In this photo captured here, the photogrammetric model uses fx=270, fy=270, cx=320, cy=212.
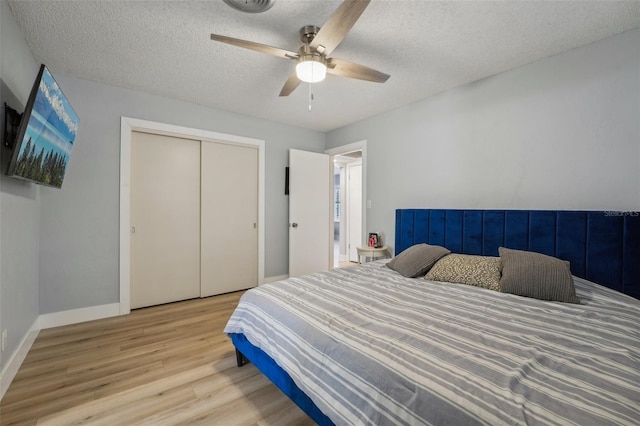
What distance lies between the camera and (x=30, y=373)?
1.90 metres

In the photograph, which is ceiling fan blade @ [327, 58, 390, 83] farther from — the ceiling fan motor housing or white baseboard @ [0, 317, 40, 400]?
white baseboard @ [0, 317, 40, 400]

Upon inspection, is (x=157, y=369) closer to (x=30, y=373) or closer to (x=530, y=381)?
(x=30, y=373)

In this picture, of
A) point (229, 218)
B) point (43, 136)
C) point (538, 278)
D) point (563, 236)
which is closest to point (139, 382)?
point (43, 136)

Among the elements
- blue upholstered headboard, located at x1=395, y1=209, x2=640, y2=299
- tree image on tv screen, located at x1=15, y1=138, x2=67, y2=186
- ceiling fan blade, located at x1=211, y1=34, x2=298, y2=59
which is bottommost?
blue upholstered headboard, located at x1=395, y1=209, x2=640, y2=299

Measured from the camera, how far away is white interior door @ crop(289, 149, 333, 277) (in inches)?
163

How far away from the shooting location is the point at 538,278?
1770 mm

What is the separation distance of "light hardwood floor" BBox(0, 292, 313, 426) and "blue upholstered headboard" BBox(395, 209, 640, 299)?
84.4 inches

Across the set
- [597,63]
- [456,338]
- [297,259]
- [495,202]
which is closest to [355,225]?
[297,259]

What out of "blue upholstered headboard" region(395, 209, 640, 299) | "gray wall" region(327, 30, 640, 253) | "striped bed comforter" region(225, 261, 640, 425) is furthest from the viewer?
"gray wall" region(327, 30, 640, 253)

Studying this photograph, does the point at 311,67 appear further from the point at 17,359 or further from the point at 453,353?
the point at 17,359

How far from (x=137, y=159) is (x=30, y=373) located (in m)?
2.14

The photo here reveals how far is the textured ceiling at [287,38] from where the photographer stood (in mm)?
1755

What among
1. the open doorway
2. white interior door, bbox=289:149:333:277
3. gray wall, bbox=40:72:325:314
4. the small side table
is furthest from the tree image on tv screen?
the open doorway

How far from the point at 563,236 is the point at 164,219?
4002mm
